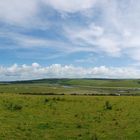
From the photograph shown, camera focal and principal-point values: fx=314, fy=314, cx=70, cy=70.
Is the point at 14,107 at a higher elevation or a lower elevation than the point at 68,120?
higher

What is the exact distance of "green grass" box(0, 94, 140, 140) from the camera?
77.4 feet

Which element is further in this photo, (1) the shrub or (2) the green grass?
(1) the shrub

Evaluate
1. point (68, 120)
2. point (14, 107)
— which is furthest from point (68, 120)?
point (14, 107)

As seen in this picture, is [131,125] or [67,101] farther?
[67,101]

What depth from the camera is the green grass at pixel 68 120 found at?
2358cm

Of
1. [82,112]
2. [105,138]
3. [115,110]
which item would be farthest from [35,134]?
[115,110]

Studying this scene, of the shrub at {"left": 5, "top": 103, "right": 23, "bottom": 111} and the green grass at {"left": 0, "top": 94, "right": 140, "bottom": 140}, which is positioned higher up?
the shrub at {"left": 5, "top": 103, "right": 23, "bottom": 111}

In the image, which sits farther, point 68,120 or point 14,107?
point 14,107

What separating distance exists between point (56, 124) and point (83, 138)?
6.07 meters

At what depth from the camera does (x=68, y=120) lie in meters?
30.3

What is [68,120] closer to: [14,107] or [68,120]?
[68,120]

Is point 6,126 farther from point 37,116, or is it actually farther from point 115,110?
point 115,110

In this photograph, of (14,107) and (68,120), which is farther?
(14,107)

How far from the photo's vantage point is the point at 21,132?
24.2 m
